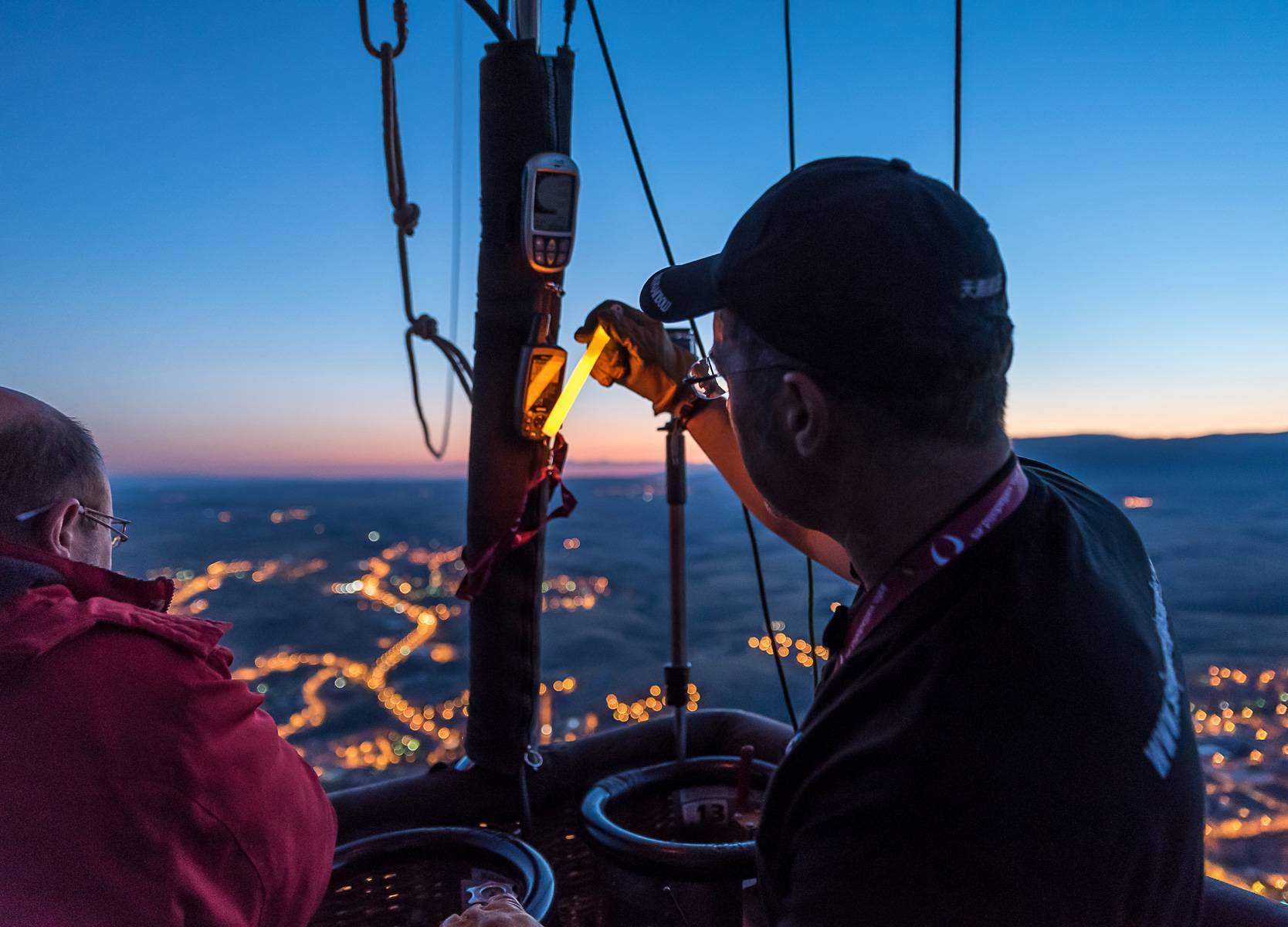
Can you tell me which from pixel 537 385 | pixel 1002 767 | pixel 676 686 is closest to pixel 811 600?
pixel 676 686

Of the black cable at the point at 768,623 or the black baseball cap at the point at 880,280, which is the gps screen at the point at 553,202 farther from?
the black baseball cap at the point at 880,280

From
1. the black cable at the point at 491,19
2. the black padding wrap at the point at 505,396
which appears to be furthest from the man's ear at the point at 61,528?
the black cable at the point at 491,19

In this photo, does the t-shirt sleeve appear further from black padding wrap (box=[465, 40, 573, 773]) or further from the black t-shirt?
black padding wrap (box=[465, 40, 573, 773])

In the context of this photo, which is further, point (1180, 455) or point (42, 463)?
point (1180, 455)

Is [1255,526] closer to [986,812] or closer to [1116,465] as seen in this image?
[1116,465]

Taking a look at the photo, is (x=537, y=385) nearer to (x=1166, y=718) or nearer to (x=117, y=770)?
(x=117, y=770)
